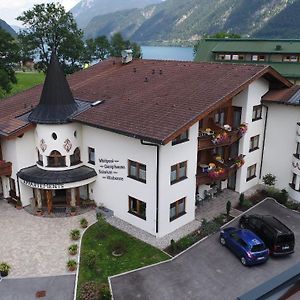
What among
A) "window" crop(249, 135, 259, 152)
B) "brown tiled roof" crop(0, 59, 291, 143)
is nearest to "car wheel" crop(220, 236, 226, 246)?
"brown tiled roof" crop(0, 59, 291, 143)

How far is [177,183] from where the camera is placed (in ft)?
83.4

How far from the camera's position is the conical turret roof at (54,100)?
27.8 metres

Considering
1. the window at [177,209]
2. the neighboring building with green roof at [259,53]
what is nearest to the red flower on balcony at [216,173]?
the window at [177,209]

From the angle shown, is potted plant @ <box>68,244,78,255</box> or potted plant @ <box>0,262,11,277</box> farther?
potted plant @ <box>68,244,78,255</box>

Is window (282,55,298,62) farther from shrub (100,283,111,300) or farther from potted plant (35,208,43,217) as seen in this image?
shrub (100,283,111,300)

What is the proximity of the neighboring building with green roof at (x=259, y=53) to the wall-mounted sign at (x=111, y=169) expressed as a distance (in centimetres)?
4231

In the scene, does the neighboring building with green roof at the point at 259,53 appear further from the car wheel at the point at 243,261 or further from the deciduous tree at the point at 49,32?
the car wheel at the point at 243,261

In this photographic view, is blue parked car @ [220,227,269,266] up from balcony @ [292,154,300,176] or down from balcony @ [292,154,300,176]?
down

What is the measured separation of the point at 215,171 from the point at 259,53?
42.0m

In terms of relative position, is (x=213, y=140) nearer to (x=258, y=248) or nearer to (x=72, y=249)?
(x=258, y=248)

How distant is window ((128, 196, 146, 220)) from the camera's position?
85.3 ft

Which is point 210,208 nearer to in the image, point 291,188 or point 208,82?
point 291,188

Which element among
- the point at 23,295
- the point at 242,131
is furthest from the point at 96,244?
the point at 242,131

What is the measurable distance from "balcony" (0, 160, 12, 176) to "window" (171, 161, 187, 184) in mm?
13328
